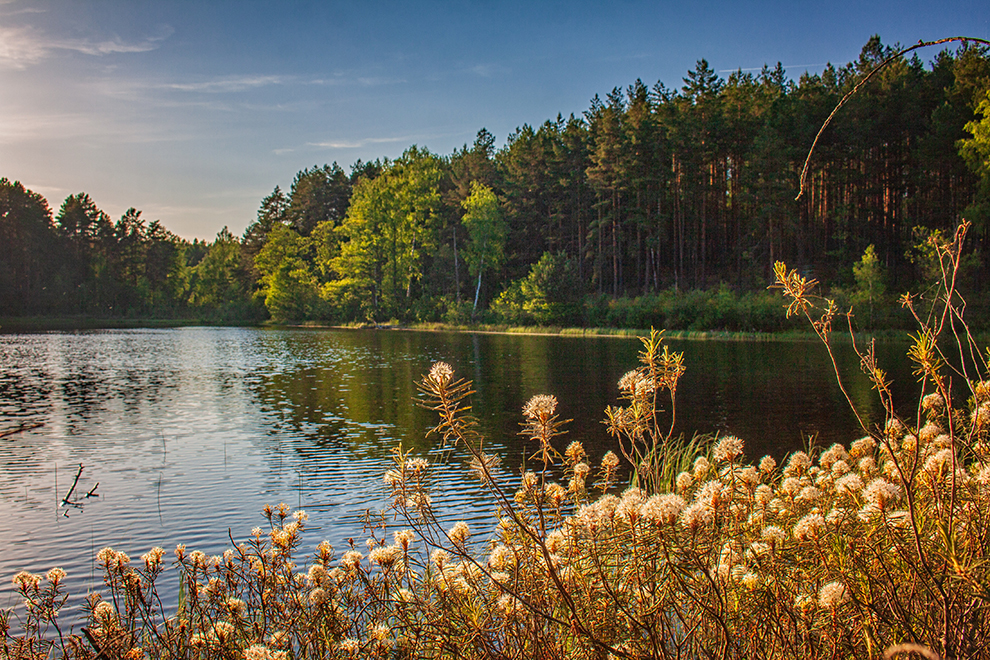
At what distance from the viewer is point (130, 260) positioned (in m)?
89.4

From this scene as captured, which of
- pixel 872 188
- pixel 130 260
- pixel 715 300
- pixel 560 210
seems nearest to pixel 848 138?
pixel 872 188

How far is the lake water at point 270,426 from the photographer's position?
344 inches

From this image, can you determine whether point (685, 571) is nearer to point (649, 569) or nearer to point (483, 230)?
point (649, 569)

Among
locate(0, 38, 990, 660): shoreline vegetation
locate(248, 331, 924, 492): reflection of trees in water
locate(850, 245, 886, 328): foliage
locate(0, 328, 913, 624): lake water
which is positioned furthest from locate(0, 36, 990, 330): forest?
locate(0, 38, 990, 660): shoreline vegetation

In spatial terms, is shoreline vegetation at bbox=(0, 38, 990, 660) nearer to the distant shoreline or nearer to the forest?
the distant shoreline

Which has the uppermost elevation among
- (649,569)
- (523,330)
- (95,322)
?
(95,322)

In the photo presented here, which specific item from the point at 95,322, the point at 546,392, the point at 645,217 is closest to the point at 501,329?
the point at 645,217

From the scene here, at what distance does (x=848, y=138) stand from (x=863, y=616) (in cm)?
5159

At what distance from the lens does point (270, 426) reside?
52.1ft

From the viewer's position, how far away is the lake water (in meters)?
8.73

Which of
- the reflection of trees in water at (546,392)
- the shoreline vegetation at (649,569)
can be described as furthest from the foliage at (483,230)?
the shoreline vegetation at (649,569)

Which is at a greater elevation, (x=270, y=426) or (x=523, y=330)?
(x=523, y=330)

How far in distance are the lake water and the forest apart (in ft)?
58.7

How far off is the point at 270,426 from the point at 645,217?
43909 millimetres
